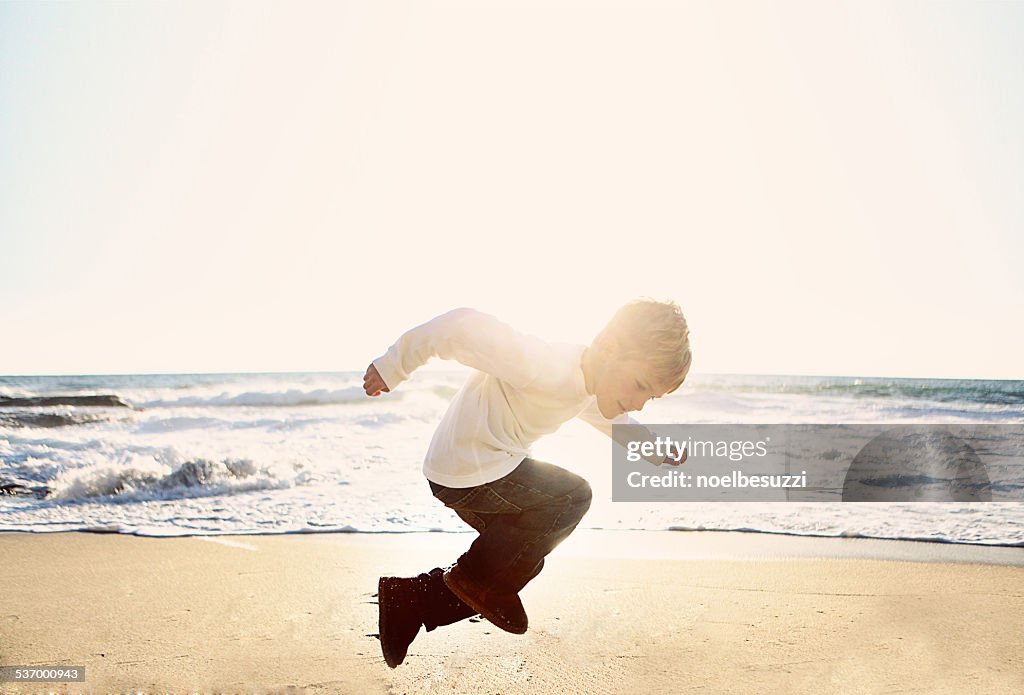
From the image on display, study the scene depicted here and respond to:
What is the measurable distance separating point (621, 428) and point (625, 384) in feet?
1.77

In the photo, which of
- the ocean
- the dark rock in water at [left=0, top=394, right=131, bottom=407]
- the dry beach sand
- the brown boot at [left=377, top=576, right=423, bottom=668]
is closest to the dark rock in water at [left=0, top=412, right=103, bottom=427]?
the ocean

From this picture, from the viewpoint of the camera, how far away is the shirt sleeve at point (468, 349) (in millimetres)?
2406

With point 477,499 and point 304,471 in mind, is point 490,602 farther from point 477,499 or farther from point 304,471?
point 304,471

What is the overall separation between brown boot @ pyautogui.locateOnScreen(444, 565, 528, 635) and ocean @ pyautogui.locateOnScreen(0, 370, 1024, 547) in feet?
7.20

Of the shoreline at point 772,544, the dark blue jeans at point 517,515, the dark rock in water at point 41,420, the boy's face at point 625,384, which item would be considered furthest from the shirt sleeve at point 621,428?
the dark rock in water at point 41,420

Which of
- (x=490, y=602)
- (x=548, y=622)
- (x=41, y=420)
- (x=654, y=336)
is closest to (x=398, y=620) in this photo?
(x=490, y=602)

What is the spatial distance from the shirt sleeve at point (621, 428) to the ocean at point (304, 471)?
2039 mm

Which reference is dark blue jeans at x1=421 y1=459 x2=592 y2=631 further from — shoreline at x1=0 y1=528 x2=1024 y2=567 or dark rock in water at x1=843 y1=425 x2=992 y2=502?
dark rock in water at x1=843 y1=425 x2=992 y2=502

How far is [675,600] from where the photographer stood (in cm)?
476

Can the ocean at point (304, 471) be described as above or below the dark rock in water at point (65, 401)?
above

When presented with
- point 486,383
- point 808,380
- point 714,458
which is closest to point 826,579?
point 486,383

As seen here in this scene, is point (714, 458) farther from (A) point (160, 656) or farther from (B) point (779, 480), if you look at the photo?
(A) point (160, 656)

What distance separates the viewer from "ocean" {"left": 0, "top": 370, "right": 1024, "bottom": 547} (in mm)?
7270

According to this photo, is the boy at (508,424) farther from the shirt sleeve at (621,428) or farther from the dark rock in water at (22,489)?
the dark rock in water at (22,489)
